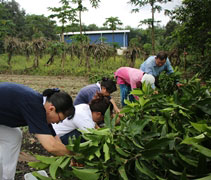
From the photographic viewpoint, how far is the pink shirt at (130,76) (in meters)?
3.49

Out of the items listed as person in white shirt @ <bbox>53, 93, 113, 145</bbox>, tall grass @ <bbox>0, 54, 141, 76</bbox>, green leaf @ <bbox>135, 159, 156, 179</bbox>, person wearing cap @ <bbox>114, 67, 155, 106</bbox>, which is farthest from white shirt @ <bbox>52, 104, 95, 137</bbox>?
tall grass @ <bbox>0, 54, 141, 76</bbox>

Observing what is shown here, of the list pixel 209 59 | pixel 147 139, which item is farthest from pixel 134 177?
pixel 209 59

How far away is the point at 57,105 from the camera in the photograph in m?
1.76

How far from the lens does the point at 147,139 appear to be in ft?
3.12

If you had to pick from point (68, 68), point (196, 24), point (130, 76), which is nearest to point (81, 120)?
point (130, 76)

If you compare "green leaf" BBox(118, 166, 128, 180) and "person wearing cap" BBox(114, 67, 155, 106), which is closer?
"green leaf" BBox(118, 166, 128, 180)

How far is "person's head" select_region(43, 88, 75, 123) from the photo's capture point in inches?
69.5

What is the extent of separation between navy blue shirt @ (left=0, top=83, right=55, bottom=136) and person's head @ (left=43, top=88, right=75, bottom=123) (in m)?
0.05

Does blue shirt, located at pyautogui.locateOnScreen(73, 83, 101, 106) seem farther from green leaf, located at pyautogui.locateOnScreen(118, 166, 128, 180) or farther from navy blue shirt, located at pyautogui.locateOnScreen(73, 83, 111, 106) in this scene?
green leaf, located at pyautogui.locateOnScreen(118, 166, 128, 180)

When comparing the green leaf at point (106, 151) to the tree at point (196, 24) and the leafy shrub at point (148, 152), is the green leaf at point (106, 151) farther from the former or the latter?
the tree at point (196, 24)

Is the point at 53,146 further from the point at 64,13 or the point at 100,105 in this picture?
the point at 64,13

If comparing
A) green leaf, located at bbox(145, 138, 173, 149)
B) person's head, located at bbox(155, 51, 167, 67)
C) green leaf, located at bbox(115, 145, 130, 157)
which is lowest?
green leaf, located at bbox(115, 145, 130, 157)

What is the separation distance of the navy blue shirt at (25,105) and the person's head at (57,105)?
0.16 feet

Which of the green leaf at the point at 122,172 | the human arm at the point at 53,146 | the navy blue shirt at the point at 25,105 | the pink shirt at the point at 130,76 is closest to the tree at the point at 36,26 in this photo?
the pink shirt at the point at 130,76
